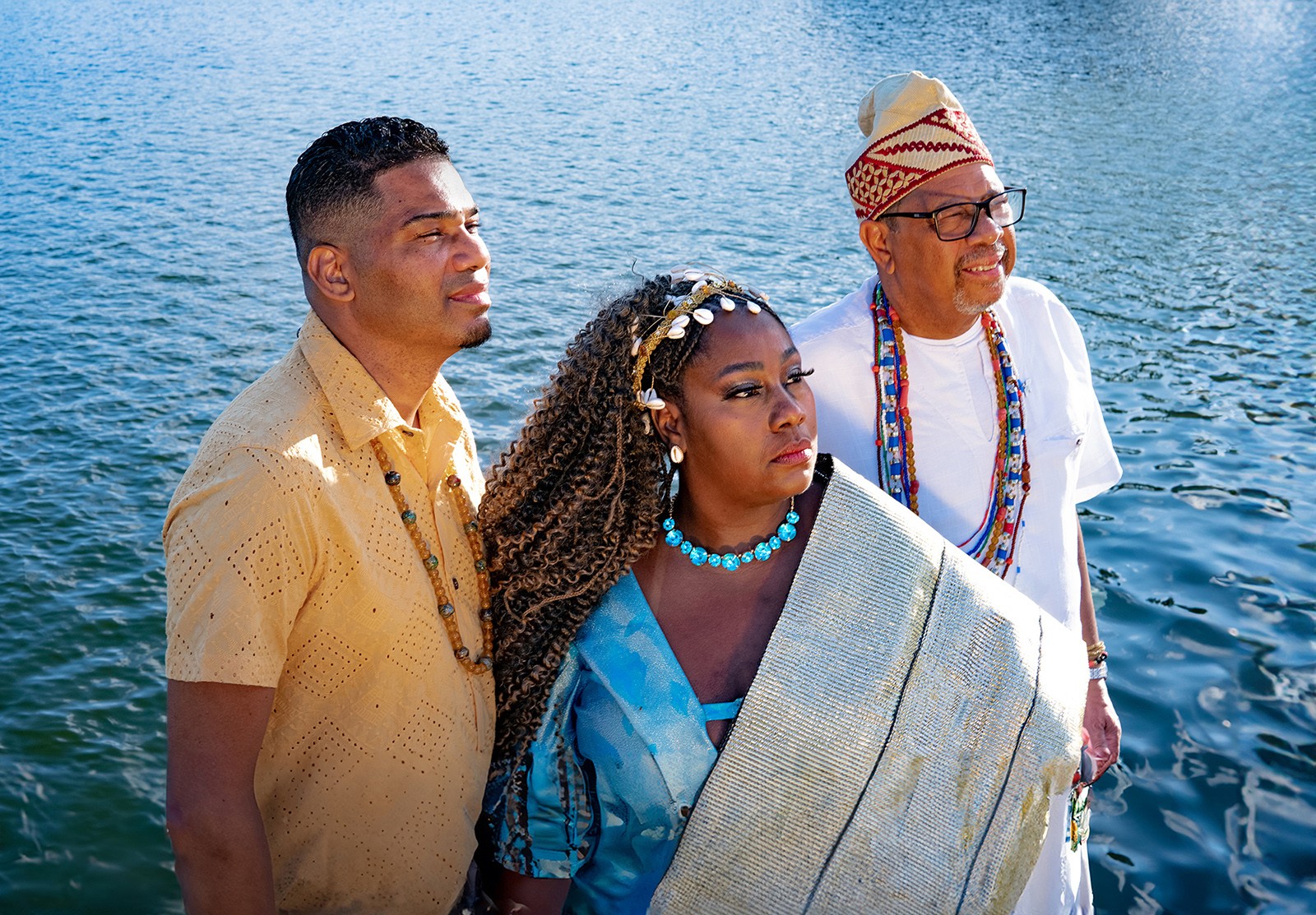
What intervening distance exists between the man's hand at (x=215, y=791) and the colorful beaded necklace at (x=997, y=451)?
185 centimetres

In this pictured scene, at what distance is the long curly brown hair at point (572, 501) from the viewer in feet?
9.55

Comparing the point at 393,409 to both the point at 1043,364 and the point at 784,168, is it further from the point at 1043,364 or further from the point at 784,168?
the point at 784,168

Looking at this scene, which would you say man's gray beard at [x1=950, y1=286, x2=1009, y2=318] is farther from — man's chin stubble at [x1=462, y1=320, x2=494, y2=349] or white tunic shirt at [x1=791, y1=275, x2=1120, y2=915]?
man's chin stubble at [x1=462, y1=320, x2=494, y2=349]

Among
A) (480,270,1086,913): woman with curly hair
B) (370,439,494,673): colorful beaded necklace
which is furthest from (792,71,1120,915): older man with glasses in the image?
(370,439,494,673): colorful beaded necklace

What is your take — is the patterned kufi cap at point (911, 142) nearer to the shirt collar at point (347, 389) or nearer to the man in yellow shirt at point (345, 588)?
the man in yellow shirt at point (345, 588)

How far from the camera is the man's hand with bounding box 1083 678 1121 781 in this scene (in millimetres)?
3420

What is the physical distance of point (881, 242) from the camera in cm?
351

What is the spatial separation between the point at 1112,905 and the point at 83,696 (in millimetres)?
4883

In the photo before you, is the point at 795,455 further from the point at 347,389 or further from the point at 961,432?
the point at 347,389

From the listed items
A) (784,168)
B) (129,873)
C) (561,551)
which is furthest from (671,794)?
(784,168)

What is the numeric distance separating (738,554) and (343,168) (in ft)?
4.33

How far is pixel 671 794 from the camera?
2686 mm

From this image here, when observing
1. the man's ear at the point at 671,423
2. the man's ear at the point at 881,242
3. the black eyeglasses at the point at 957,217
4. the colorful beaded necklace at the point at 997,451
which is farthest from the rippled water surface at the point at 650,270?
the man's ear at the point at 671,423

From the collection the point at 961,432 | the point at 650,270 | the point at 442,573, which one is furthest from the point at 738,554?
the point at 650,270
